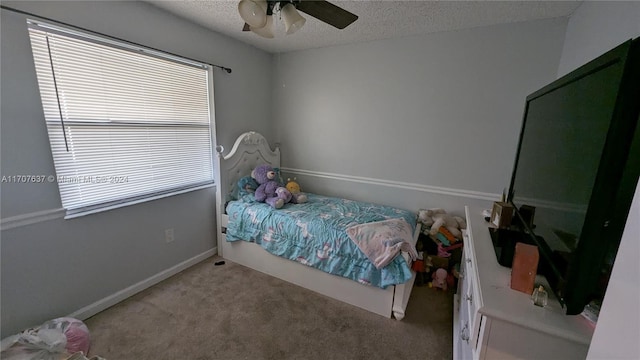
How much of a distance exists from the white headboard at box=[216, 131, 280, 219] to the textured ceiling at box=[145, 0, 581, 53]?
1111 millimetres

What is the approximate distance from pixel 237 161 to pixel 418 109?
6.58 feet

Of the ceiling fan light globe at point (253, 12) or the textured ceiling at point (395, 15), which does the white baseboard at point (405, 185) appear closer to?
the textured ceiling at point (395, 15)

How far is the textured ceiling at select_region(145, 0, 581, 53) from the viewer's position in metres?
1.85

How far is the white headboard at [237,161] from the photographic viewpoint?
2.60 metres

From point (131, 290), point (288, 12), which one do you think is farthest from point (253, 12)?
point (131, 290)

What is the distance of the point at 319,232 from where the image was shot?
208cm

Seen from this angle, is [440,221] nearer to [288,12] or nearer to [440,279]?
[440,279]

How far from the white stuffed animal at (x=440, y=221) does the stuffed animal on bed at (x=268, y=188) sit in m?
1.41

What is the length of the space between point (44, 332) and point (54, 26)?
1.82 m

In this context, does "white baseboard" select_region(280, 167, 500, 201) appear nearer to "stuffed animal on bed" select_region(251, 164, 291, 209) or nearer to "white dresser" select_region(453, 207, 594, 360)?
"stuffed animal on bed" select_region(251, 164, 291, 209)

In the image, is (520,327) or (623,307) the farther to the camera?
(520,327)

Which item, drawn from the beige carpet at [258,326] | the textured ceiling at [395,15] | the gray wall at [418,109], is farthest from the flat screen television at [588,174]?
the gray wall at [418,109]

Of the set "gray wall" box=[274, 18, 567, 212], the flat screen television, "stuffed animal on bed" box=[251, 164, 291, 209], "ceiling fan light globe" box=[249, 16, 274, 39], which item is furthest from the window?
the flat screen television

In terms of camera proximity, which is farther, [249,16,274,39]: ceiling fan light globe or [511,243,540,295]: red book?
[249,16,274,39]: ceiling fan light globe
